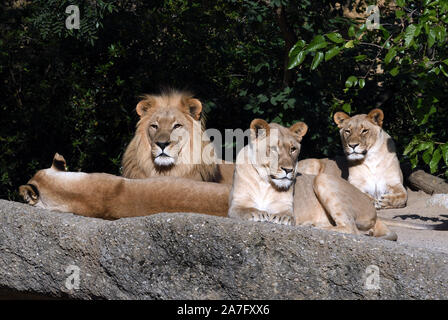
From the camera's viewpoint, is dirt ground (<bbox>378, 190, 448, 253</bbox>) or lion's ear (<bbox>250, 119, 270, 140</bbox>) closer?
lion's ear (<bbox>250, 119, 270, 140</bbox>)

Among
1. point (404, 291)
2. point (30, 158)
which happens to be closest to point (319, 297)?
point (404, 291)

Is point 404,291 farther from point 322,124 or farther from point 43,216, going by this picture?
point 322,124

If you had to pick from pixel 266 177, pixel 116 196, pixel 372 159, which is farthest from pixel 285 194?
pixel 372 159

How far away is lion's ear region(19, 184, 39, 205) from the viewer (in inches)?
217

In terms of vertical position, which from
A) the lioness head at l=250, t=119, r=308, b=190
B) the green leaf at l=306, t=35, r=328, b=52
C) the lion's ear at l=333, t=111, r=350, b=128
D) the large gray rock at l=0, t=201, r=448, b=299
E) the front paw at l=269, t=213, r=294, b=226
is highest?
the green leaf at l=306, t=35, r=328, b=52

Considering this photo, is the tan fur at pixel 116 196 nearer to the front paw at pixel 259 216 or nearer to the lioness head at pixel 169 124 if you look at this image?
the front paw at pixel 259 216

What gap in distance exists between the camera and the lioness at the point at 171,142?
641 centimetres

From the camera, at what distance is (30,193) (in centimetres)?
554

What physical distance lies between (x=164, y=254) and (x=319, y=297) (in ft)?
3.14

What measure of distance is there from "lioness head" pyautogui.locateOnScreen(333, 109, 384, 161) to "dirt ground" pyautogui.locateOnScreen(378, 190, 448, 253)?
2.17 ft

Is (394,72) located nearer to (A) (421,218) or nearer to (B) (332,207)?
(B) (332,207)

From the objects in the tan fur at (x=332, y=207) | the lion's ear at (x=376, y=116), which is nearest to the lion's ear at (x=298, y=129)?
the tan fur at (x=332, y=207)

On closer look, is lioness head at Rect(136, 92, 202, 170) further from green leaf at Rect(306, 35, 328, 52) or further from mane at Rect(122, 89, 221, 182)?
green leaf at Rect(306, 35, 328, 52)

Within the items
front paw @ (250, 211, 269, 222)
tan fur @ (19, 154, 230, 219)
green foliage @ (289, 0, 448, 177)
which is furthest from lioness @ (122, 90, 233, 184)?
front paw @ (250, 211, 269, 222)
